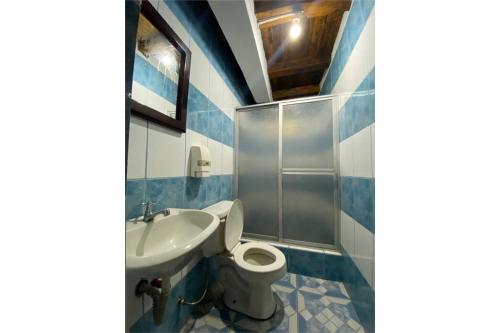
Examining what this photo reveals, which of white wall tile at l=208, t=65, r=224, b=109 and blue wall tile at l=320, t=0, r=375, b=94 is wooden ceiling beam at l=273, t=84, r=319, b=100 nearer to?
blue wall tile at l=320, t=0, r=375, b=94

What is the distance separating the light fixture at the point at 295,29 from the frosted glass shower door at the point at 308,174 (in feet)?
2.05

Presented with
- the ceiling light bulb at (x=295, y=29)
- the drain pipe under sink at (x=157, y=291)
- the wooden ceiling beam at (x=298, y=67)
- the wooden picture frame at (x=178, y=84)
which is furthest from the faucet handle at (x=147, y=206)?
the wooden ceiling beam at (x=298, y=67)

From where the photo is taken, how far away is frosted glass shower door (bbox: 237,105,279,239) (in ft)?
5.95

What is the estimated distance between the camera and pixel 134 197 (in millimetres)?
661

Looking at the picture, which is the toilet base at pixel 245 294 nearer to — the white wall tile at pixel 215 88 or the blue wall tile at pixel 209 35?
the white wall tile at pixel 215 88

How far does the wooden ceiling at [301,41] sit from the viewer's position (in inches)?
48.9

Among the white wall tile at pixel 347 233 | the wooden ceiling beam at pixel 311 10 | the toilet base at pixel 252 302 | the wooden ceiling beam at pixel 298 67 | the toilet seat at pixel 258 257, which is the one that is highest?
the wooden ceiling beam at pixel 298 67

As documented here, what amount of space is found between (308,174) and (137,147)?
1.52 metres

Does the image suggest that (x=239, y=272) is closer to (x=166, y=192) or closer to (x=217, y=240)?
(x=217, y=240)
